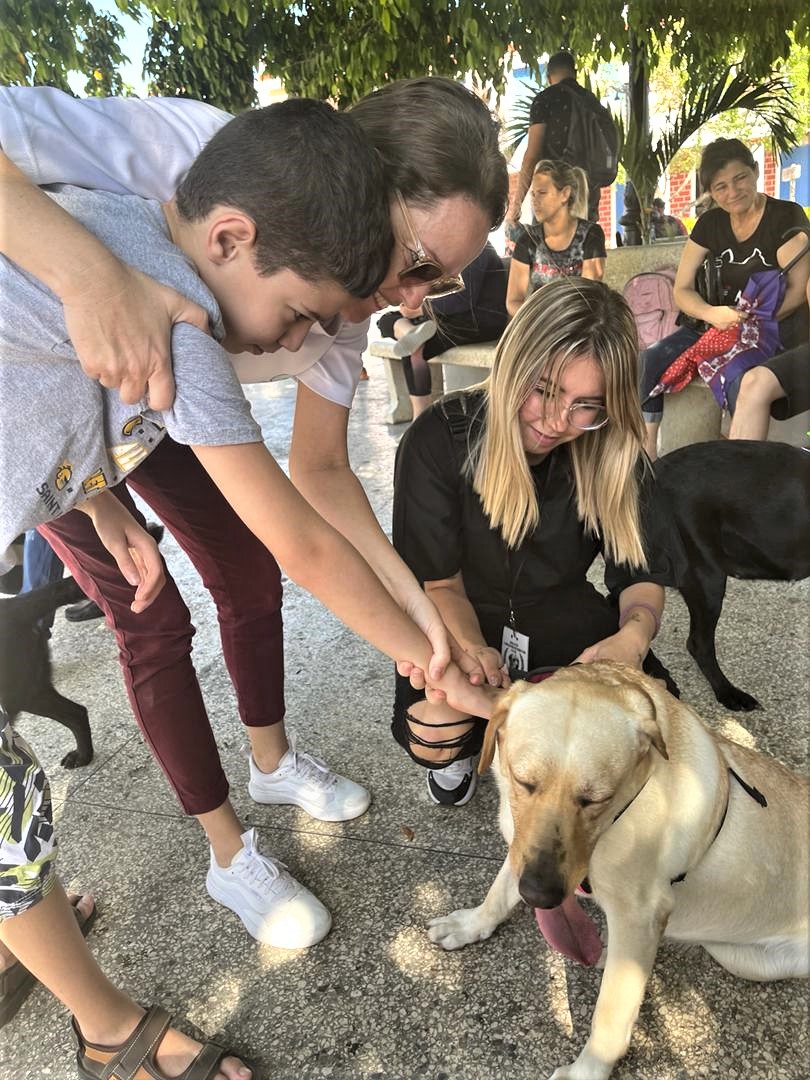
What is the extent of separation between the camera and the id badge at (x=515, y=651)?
2.25 meters

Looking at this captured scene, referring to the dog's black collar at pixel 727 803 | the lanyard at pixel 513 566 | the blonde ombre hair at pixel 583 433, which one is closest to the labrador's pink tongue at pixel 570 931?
the dog's black collar at pixel 727 803

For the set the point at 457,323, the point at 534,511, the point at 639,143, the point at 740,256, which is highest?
the point at 639,143

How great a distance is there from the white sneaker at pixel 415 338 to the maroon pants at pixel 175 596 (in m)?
3.96

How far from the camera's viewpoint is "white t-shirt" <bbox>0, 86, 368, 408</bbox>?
124 centimetres

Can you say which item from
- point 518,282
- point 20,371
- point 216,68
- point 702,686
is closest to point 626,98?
point 518,282

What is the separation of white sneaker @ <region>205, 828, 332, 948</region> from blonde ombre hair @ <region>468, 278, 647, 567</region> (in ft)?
3.81

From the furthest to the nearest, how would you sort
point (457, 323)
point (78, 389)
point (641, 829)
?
1. point (457, 323)
2. point (641, 829)
3. point (78, 389)

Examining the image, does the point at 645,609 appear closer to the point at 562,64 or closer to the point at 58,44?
the point at 58,44

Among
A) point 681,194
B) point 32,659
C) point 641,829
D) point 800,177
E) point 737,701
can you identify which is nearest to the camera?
point 641,829

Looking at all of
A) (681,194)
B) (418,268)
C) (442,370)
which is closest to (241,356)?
(418,268)

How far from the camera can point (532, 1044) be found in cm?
170

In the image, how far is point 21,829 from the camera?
1286 millimetres

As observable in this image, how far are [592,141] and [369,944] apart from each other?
4.91m

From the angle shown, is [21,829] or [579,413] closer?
[21,829]
